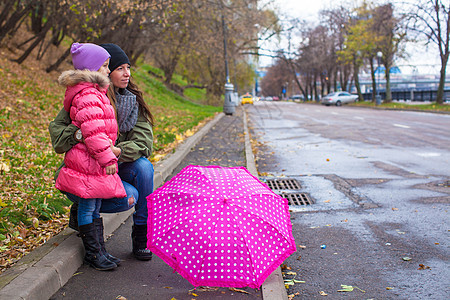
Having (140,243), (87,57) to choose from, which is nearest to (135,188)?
(140,243)

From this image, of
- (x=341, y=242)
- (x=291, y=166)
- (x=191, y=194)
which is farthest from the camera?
(x=291, y=166)

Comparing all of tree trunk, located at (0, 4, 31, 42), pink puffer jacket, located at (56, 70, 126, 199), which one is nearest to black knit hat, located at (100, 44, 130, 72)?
pink puffer jacket, located at (56, 70, 126, 199)

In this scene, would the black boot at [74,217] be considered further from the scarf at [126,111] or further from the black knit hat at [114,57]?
the black knit hat at [114,57]

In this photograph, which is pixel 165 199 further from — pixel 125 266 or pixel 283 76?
pixel 283 76

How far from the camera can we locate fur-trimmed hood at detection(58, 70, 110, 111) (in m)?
3.21

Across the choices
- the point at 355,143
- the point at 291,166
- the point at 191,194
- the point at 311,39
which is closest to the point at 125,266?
the point at 191,194

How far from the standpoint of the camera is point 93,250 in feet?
11.7

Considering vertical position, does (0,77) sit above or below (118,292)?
above

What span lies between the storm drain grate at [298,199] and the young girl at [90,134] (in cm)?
302

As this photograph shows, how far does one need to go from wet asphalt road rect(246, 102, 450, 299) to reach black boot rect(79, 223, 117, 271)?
4.78ft

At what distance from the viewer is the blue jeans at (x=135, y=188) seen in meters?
3.59

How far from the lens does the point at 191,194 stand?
2971 mm

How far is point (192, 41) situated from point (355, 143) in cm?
1452

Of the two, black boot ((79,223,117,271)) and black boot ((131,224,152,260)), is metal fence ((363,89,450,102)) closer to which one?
black boot ((131,224,152,260))
